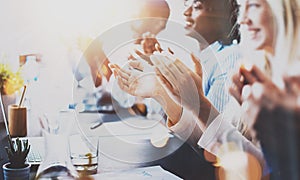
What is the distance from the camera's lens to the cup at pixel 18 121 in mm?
1346

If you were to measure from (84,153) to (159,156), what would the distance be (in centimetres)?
28

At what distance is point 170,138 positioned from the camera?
4.75ft

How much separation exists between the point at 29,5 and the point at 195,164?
823 millimetres

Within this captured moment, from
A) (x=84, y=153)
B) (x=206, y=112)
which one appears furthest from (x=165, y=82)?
(x=84, y=153)

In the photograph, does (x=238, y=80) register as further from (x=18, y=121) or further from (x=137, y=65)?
(x=18, y=121)

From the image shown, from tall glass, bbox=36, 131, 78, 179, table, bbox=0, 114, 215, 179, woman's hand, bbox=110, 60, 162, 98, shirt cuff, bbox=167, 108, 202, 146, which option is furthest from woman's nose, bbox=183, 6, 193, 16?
tall glass, bbox=36, 131, 78, 179

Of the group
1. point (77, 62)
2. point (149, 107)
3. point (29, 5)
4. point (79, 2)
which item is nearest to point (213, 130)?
point (149, 107)

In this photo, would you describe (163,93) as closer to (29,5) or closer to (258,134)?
(258,134)

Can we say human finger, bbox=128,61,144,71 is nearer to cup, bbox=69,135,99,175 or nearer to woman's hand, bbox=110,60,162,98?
woman's hand, bbox=110,60,162,98

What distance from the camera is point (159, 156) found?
145 centimetres

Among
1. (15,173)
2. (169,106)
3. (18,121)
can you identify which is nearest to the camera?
(15,173)

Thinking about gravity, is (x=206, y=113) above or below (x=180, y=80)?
below

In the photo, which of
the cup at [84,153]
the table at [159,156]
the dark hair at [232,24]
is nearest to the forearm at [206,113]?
the table at [159,156]

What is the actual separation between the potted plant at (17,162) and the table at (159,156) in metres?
0.26
